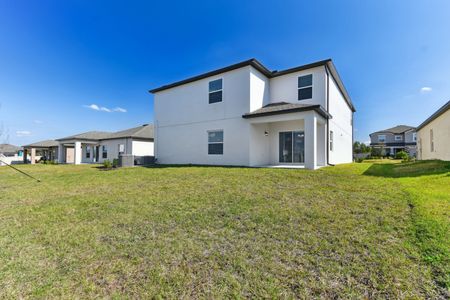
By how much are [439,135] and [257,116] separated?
42.0 feet

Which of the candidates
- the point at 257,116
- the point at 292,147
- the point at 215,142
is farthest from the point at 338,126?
the point at 215,142

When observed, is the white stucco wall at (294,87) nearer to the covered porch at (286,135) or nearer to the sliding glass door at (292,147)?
the covered porch at (286,135)

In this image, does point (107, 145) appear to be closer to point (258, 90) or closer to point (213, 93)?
point (213, 93)

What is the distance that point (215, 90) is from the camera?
13.3 metres

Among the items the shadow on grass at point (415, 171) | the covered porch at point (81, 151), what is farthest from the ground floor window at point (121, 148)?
the shadow on grass at point (415, 171)

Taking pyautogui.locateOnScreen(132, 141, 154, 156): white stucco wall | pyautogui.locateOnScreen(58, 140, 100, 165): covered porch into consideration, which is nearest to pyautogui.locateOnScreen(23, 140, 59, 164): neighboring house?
pyautogui.locateOnScreen(58, 140, 100, 165): covered porch

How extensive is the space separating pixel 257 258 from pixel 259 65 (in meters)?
11.5

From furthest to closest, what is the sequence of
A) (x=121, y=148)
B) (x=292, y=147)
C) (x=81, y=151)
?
(x=81, y=151) < (x=121, y=148) < (x=292, y=147)

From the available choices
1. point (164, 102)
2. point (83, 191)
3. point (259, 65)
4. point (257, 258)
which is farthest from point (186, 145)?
point (257, 258)

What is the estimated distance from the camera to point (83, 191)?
6.81 meters

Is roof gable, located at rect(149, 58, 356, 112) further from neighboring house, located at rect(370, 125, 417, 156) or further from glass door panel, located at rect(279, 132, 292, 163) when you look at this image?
neighboring house, located at rect(370, 125, 417, 156)

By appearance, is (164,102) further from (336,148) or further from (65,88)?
(336,148)

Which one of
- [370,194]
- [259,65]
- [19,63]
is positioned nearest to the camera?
[370,194]

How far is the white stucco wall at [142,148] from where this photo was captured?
21456 mm
